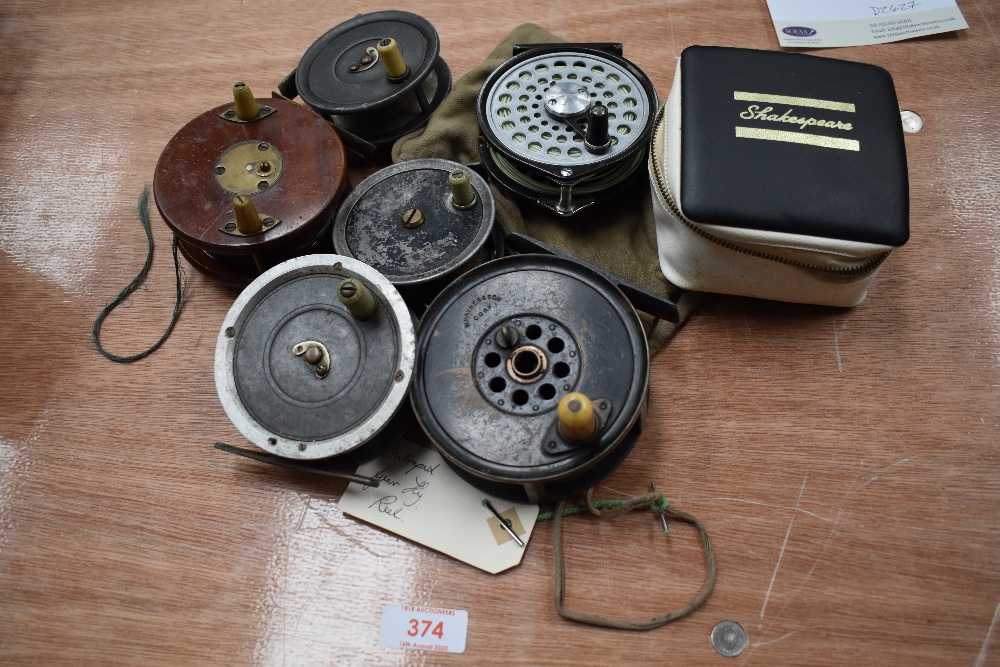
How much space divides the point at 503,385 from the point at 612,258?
0.36 metres

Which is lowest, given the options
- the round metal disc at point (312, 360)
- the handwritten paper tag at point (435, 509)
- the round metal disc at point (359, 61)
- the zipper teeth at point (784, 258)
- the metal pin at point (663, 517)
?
the handwritten paper tag at point (435, 509)

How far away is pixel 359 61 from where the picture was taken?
1.50 meters

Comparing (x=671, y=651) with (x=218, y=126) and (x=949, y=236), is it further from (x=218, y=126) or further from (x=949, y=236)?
(x=218, y=126)

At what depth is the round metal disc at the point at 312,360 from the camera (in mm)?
1118

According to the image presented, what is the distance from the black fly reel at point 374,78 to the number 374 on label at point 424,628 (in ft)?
2.69

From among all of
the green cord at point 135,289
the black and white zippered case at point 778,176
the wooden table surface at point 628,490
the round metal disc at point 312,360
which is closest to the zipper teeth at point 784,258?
the black and white zippered case at point 778,176

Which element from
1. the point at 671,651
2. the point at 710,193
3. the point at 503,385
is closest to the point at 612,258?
the point at 710,193

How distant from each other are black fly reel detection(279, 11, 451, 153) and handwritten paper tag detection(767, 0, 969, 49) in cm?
75

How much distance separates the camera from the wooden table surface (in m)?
1.07

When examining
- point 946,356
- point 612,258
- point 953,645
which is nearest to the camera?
point 953,645

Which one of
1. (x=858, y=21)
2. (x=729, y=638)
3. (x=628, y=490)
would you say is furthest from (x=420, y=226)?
(x=858, y=21)

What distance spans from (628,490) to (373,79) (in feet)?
2.89

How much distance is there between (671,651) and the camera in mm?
1049

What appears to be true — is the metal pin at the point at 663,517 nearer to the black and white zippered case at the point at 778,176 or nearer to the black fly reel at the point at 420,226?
the black and white zippered case at the point at 778,176
